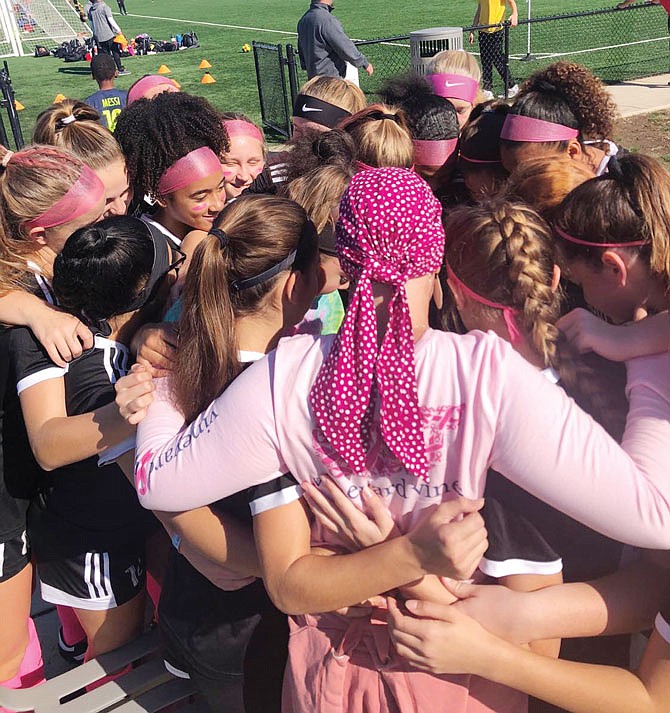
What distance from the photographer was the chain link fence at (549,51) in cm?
1167

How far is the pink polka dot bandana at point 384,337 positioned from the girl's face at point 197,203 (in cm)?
187

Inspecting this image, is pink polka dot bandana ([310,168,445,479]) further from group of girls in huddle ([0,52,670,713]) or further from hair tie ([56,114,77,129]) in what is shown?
hair tie ([56,114,77,129])

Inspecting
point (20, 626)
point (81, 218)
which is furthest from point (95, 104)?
point (20, 626)

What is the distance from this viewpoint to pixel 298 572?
149 centimetres

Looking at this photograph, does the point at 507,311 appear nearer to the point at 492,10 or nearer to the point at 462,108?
the point at 462,108

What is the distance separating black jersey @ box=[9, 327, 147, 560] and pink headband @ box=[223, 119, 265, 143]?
2.06 meters

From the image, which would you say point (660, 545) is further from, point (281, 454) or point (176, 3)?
point (176, 3)

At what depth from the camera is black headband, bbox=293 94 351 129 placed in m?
4.12

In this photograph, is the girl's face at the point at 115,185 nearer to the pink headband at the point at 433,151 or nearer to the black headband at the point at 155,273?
the black headband at the point at 155,273

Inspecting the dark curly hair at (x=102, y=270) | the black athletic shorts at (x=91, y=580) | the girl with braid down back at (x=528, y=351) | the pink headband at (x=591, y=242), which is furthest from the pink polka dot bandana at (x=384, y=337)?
the black athletic shorts at (x=91, y=580)

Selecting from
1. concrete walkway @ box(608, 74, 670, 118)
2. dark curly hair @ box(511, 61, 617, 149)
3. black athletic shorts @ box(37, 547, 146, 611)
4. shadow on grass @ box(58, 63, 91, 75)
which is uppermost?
dark curly hair @ box(511, 61, 617, 149)

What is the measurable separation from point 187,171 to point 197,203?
146mm

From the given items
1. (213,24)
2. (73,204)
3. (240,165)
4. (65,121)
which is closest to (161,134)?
(65,121)

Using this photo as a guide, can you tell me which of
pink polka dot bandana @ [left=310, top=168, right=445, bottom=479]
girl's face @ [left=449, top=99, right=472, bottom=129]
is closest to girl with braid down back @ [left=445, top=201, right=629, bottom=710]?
pink polka dot bandana @ [left=310, top=168, right=445, bottom=479]
